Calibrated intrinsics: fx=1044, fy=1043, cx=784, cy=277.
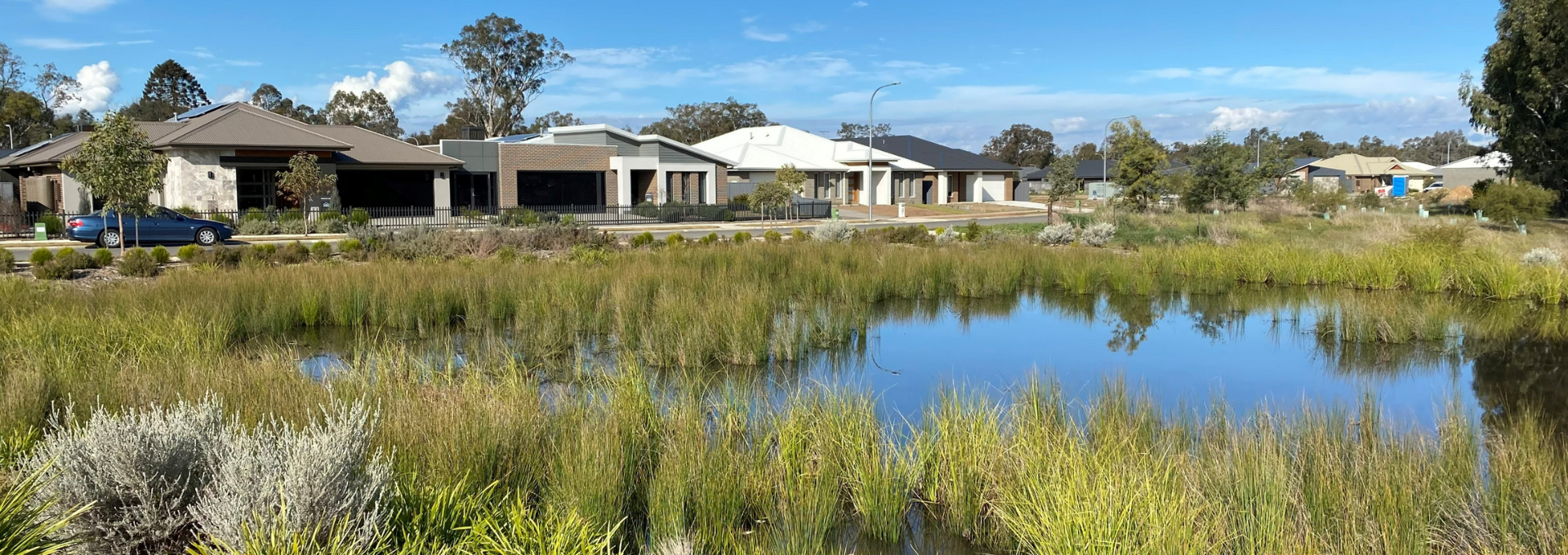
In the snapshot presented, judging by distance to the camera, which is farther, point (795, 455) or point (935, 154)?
point (935, 154)

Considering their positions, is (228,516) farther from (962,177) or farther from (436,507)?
(962,177)

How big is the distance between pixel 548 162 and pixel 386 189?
634 cm

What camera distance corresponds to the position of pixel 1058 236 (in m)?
25.5

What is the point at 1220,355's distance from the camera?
479 inches

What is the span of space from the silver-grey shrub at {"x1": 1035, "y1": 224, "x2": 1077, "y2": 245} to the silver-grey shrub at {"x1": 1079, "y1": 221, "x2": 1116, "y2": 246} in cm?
28

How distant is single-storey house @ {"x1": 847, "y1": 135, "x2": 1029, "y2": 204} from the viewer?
202 feet

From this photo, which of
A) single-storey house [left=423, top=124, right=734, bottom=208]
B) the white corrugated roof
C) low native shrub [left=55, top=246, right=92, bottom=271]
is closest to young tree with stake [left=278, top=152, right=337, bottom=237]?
single-storey house [left=423, top=124, right=734, bottom=208]

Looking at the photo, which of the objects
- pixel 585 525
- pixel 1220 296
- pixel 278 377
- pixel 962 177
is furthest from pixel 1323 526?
pixel 962 177

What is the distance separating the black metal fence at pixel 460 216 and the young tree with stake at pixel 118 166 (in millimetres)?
5940

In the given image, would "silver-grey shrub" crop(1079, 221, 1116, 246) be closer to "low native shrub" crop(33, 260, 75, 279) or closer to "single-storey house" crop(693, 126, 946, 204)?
"low native shrub" crop(33, 260, 75, 279)

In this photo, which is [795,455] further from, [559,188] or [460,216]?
[559,188]

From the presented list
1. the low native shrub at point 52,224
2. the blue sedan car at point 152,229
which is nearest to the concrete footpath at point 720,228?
the blue sedan car at point 152,229

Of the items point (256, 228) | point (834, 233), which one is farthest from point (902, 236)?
point (256, 228)

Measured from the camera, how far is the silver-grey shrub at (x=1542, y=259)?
17922 mm
